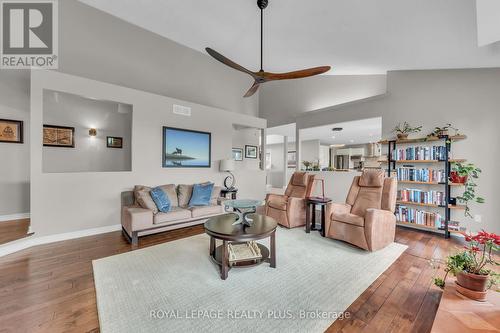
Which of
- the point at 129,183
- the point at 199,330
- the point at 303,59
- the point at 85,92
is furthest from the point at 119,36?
the point at 199,330

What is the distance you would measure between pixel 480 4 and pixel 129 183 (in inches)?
190

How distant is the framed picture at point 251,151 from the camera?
23.1 feet

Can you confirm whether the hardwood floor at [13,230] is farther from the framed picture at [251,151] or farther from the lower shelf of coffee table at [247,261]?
the framed picture at [251,151]

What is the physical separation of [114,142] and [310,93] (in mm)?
5077

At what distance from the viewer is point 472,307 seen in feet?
4.88

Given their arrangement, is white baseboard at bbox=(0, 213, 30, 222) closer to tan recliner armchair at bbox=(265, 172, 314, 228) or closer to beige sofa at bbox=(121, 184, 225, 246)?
beige sofa at bbox=(121, 184, 225, 246)

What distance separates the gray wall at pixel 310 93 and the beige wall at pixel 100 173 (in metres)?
2.56

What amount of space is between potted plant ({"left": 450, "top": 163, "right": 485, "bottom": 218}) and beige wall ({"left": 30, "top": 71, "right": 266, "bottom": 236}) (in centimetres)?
452

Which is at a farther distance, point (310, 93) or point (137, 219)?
point (310, 93)

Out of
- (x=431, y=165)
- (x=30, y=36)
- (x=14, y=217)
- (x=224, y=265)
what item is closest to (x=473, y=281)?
(x=224, y=265)

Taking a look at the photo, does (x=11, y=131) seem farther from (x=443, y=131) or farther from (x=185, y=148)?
(x=443, y=131)

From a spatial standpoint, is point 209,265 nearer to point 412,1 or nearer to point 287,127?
point 412,1

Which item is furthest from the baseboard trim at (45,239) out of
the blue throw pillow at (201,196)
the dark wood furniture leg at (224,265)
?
the dark wood furniture leg at (224,265)

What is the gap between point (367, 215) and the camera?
274cm
